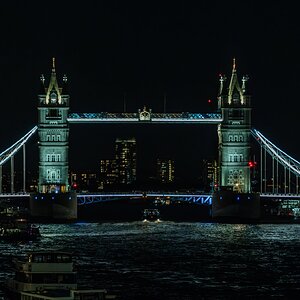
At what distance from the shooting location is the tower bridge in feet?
446

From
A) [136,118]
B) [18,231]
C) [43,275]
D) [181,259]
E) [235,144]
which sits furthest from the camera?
[235,144]

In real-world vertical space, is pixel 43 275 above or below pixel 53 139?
below

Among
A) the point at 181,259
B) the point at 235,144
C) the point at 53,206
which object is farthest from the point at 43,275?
the point at 235,144

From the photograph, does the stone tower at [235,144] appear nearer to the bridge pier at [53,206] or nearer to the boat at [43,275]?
the bridge pier at [53,206]

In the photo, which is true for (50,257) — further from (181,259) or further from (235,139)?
(235,139)

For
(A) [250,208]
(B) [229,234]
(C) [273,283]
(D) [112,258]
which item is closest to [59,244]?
(D) [112,258]

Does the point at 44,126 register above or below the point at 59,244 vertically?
above

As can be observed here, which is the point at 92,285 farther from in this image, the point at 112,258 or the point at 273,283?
the point at 112,258

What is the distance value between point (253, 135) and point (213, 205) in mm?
9759

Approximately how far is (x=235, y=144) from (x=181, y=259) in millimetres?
55594

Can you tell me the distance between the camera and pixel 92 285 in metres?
68.8

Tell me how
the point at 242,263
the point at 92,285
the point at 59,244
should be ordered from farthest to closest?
the point at 59,244
the point at 242,263
the point at 92,285

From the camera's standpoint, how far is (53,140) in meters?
140

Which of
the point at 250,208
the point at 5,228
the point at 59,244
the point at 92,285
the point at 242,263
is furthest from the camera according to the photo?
the point at 250,208
